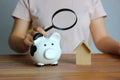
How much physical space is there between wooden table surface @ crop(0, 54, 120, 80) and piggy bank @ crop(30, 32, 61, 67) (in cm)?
2

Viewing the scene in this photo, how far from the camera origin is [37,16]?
3.75 feet

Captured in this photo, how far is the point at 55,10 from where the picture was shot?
1136mm

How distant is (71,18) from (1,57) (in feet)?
1.15

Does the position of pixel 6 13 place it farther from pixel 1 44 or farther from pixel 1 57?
pixel 1 57

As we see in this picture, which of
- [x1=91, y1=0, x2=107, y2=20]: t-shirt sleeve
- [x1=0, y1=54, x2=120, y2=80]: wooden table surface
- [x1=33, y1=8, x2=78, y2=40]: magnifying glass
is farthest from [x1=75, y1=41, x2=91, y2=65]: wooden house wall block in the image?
[x1=91, y1=0, x2=107, y2=20]: t-shirt sleeve

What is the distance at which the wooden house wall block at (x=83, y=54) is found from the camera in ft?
2.45

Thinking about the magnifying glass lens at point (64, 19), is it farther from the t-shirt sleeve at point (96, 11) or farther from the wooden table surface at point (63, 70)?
the wooden table surface at point (63, 70)

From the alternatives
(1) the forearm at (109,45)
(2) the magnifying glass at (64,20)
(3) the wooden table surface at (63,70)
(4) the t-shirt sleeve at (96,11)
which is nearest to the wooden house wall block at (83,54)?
(3) the wooden table surface at (63,70)

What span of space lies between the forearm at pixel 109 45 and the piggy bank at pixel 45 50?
0.26 metres

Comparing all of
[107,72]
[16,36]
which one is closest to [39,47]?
[107,72]

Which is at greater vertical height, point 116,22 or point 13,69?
point 116,22

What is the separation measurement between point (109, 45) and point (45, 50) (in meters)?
0.39

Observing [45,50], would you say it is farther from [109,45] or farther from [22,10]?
[22,10]

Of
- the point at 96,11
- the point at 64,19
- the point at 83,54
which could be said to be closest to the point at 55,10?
the point at 64,19
